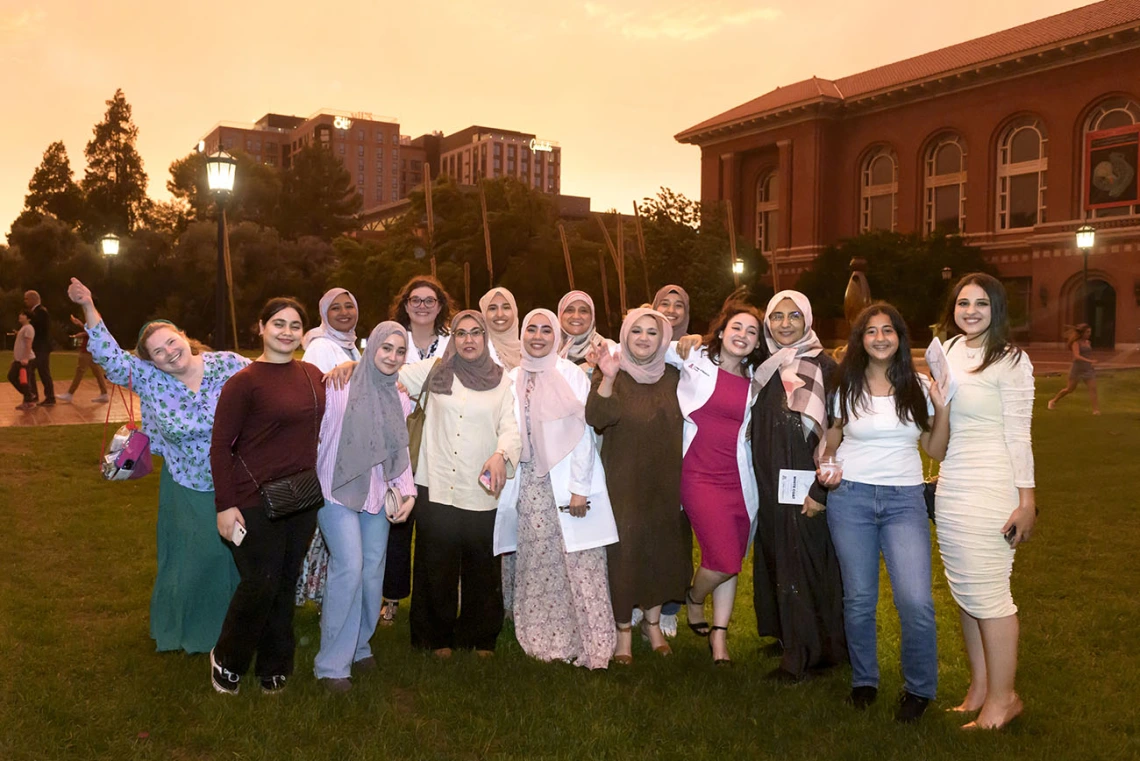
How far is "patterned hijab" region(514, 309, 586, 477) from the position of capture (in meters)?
5.28

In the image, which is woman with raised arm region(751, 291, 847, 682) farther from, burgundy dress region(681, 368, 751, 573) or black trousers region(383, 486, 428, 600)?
black trousers region(383, 486, 428, 600)

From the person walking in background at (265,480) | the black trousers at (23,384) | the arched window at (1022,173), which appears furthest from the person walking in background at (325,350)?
the arched window at (1022,173)

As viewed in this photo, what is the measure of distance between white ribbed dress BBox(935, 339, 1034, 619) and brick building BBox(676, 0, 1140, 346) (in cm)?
2969

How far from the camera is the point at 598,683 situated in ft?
16.4

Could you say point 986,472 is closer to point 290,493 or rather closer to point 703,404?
point 703,404

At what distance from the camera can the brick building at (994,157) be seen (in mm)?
35719

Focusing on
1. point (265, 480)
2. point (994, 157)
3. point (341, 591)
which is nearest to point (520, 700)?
point (341, 591)

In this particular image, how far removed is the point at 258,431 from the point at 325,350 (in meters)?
1.65

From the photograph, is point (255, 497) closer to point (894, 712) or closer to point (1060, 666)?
point (894, 712)

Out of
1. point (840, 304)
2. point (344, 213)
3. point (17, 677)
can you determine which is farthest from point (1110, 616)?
point (344, 213)

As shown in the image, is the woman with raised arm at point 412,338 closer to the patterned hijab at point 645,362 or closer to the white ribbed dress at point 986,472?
the patterned hijab at point 645,362

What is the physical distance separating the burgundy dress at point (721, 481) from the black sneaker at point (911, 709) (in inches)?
43.0

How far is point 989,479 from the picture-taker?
431cm

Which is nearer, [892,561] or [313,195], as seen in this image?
[892,561]
